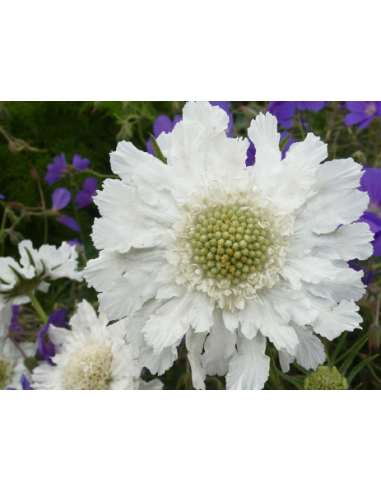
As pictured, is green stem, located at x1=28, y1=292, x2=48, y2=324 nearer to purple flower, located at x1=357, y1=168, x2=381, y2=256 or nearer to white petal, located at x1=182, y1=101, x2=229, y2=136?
white petal, located at x1=182, y1=101, x2=229, y2=136

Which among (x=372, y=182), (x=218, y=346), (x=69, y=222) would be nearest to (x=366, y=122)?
(x=372, y=182)

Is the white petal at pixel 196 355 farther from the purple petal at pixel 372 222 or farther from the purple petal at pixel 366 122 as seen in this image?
the purple petal at pixel 366 122

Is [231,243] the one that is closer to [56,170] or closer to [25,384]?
[25,384]

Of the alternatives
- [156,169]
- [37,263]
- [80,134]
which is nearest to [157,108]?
[80,134]

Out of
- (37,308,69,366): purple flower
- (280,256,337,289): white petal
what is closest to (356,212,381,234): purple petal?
(280,256,337,289): white petal

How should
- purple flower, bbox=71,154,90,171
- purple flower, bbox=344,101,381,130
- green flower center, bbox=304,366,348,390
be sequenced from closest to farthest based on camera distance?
green flower center, bbox=304,366,348,390, purple flower, bbox=344,101,381,130, purple flower, bbox=71,154,90,171
